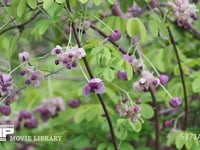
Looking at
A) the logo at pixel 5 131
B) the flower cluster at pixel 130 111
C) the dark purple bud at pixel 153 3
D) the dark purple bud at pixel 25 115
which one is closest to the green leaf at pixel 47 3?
the flower cluster at pixel 130 111

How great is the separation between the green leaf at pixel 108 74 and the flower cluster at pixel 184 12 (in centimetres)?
45

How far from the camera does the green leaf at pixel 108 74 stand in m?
1.50

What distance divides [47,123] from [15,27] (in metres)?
0.98

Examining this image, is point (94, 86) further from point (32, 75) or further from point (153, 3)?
point (153, 3)

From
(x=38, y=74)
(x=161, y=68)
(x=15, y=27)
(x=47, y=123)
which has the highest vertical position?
(x=15, y=27)

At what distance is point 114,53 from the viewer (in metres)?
1.58

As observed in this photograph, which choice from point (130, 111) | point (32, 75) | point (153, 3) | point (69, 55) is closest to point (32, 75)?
point (32, 75)

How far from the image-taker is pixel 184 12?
192cm

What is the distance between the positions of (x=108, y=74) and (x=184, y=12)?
0.56 metres

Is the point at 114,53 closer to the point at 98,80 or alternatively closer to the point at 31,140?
the point at 98,80

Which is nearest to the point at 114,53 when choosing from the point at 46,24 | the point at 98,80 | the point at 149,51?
the point at 98,80

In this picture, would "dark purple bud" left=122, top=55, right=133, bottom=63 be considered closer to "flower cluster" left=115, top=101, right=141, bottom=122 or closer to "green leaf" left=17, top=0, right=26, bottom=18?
"flower cluster" left=115, top=101, right=141, bottom=122

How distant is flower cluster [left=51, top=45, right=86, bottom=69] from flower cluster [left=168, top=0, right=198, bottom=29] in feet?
1.67

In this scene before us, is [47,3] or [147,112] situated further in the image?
[147,112]
